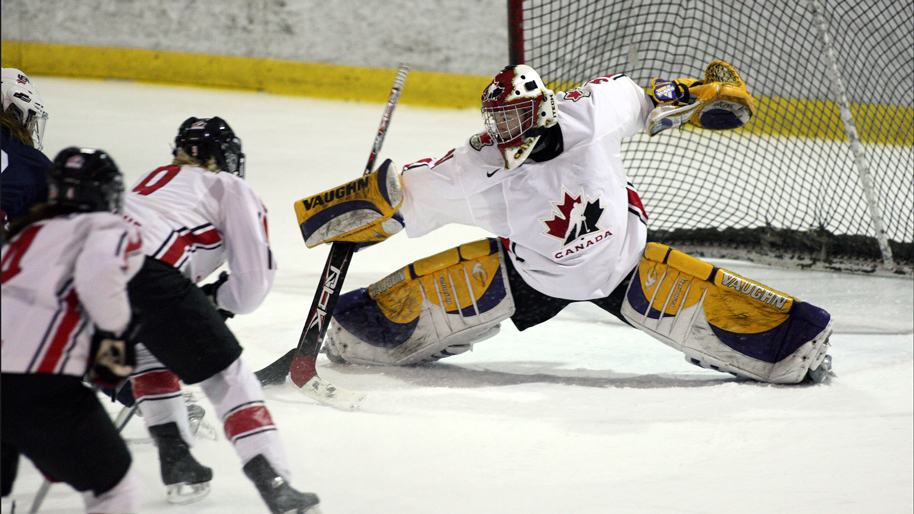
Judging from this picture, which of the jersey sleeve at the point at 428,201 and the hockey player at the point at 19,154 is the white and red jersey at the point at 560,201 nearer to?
the jersey sleeve at the point at 428,201

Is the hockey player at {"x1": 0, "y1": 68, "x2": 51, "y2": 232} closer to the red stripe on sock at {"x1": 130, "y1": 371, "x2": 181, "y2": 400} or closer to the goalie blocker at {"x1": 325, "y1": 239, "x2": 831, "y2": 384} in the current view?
the red stripe on sock at {"x1": 130, "y1": 371, "x2": 181, "y2": 400}

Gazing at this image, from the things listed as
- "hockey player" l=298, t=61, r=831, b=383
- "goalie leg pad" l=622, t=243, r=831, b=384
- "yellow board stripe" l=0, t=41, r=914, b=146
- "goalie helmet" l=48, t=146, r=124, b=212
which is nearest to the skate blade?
"goalie helmet" l=48, t=146, r=124, b=212

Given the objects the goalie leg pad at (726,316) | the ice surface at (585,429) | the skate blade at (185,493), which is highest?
the goalie leg pad at (726,316)

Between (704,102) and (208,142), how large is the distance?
1.63 metres

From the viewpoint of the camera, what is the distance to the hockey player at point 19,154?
1.82m

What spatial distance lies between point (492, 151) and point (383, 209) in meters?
0.35

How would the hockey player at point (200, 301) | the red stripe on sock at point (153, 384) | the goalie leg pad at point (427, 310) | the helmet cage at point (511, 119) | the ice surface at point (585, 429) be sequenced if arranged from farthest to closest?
the goalie leg pad at point (427, 310)
the helmet cage at point (511, 119)
the ice surface at point (585, 429)
the red stripe on sock at point (153, 384)
the hockey player at point (200, 301)

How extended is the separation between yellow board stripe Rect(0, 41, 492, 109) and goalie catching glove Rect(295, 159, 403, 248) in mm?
5567

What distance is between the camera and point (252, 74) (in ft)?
25.6

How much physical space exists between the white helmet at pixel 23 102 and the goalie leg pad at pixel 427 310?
1064 millimetres

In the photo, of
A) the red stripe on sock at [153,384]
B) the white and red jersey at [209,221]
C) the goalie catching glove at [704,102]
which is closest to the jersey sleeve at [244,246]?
the white and red jersey at [209,221]

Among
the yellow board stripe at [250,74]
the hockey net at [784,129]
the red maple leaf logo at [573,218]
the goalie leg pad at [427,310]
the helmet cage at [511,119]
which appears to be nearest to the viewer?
the helmet cage at [511,119]

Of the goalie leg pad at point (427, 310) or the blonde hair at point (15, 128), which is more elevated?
the blonde hair at point (15, 128)

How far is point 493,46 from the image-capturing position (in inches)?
320
